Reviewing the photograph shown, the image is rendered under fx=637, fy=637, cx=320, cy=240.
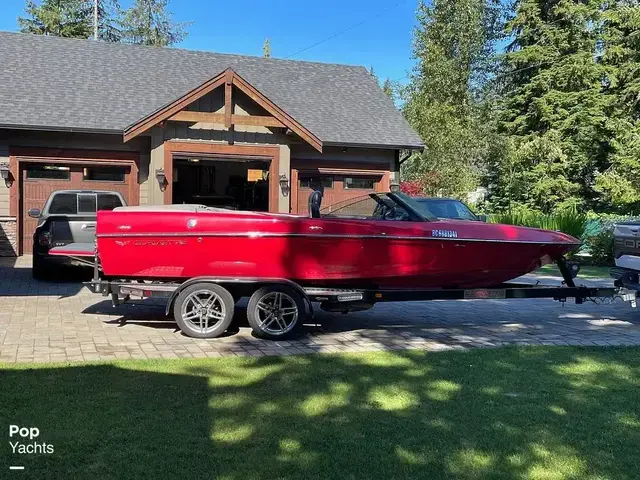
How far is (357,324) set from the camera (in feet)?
27.4

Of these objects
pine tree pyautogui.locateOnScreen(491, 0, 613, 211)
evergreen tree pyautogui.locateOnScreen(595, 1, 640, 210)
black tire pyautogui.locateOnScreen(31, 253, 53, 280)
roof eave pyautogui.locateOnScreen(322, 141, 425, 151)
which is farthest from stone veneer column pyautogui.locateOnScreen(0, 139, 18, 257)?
evergreen tree pyautogui.locateOnScreen(595, 1, 640, 210)

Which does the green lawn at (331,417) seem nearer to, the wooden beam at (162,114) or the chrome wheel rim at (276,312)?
the chrome wheel rim at (276,312)

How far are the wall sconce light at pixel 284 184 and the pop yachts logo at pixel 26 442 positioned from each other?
12450 millimetres

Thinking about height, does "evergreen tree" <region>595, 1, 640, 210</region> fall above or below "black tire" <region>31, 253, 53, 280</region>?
above

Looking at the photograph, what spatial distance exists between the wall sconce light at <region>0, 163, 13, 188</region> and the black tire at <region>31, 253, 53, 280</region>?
437cm

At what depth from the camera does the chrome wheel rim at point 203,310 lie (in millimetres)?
7156

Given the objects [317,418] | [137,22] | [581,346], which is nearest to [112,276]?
[317,418]

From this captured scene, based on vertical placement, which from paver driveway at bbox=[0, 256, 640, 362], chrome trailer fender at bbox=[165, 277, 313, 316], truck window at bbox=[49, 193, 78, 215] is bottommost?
paver driveway at bbox=[0, 256, 640, 362]

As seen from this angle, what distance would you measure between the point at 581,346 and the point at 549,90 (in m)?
23.6

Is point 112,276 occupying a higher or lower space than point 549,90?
lower

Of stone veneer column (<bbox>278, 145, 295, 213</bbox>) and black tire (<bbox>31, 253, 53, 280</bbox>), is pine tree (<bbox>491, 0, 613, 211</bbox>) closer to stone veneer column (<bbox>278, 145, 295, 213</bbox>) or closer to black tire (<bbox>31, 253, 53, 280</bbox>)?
stone veneer column (<bbox>278, 145, 295, 213</bbox>)

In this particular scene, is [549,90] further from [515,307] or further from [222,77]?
[515,307]

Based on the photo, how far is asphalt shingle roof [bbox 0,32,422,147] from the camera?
15.7m

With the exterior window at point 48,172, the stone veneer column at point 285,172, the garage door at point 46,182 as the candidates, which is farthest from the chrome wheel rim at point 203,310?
the exterior window at point 48,172
